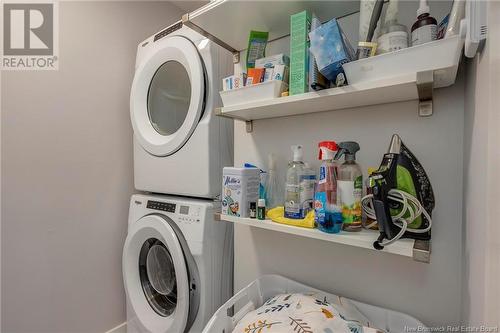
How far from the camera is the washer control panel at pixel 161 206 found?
122 centimetres

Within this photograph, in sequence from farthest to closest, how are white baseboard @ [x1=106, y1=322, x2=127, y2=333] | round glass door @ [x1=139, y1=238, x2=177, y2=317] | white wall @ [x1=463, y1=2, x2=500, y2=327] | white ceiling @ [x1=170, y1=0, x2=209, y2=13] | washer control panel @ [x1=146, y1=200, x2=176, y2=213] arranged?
white ceiling @ [x1=170, y1=0, x2=209, y2=13], white baseboard @ [x1=106, y1=322, x2=127, y2=333], round glass door @ [x1=139, y1=238, x2=177, y2=317], washer control panel @ [x1=146, y1=200, x2=176, y2=213], white wall @ [x1=463, y1=2, x2=500, y2=327]

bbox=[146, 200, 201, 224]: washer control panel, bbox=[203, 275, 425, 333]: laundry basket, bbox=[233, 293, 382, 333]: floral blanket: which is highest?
bbox=[146, 200, 201, 224]: washer control panel

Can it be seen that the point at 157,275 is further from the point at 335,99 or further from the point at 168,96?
the point at 335,99

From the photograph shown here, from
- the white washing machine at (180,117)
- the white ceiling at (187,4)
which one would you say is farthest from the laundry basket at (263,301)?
the white ceiling at (187,4)

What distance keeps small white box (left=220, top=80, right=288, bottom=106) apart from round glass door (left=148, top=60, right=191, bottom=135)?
54 centimetres

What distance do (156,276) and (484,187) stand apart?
1503 millimetres

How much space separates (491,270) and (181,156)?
1.11 meters

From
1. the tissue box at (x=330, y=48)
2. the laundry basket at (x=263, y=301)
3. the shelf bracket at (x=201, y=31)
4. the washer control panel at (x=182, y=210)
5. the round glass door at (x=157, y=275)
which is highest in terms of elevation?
the shelf bracket at (x=201, y=31)

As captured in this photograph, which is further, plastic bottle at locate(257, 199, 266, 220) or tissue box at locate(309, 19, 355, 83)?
plastic bottle at locate(257, 199, 266, 220)

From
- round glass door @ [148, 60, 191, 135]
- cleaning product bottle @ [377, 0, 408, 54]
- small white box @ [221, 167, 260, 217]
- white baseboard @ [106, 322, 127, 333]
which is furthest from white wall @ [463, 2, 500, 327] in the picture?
white baseboard @ [106, 322, 127, 333]

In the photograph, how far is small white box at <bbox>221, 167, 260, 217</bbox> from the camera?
897 mm

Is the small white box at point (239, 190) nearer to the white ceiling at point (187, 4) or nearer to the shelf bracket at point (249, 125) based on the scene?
the shelf bracket at point (249, 125)

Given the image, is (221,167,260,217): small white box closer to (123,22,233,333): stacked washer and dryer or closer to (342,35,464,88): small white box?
(123,22,233,333): stacked washer and dryer

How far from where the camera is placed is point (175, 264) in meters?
1.09
